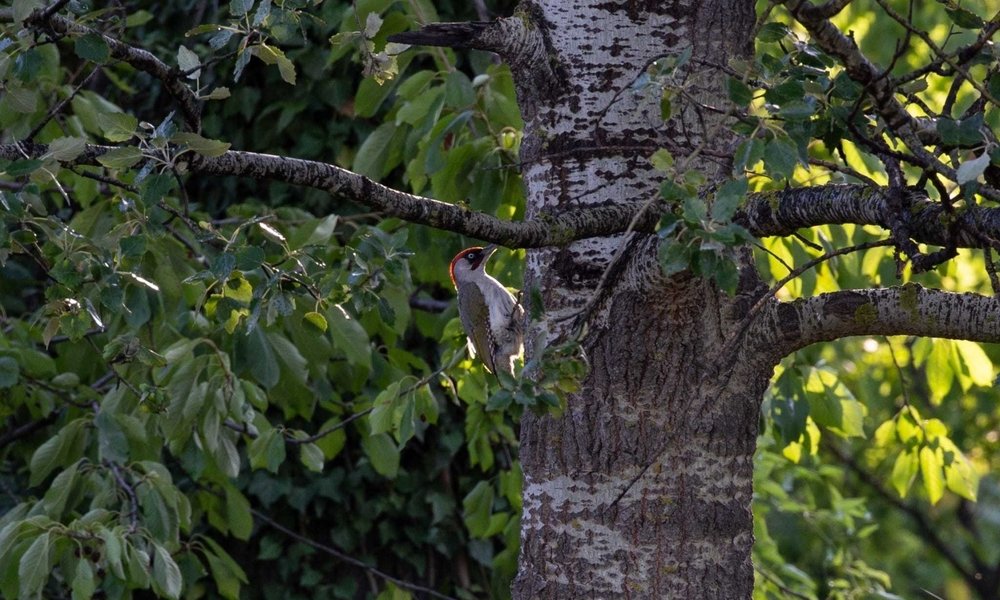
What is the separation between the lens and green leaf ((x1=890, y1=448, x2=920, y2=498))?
3.10m

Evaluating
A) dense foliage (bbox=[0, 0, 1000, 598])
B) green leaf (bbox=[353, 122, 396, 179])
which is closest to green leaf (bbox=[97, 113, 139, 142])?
dense foliage (bbox=[0, 0, 1000, 598])

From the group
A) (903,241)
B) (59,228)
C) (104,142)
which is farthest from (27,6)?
(104,142)

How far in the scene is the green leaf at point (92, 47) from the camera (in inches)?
66.8

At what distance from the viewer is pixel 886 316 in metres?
1.78

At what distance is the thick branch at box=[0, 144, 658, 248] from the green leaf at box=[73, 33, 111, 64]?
0.14 meters

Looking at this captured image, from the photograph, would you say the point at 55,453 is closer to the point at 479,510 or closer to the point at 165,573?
the point at 165,573

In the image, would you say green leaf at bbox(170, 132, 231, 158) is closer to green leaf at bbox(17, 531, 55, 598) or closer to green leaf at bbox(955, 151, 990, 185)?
green leaf at bbox(955, 151, 990, 185)

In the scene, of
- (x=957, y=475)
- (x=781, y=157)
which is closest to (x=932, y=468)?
(x=957, y=475)

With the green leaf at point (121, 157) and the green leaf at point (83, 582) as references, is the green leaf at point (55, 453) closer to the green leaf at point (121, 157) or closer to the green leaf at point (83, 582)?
the green leaf at point (83, 582)

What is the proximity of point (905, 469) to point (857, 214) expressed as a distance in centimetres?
163

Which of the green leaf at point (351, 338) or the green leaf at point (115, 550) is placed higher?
the green leaf at point (351, 338)

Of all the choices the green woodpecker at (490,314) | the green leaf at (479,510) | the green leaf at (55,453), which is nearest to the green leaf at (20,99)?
the green leaf at (55,453)

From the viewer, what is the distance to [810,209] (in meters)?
1.79

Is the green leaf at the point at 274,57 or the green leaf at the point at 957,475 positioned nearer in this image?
the green leaf at the point at 274,57
